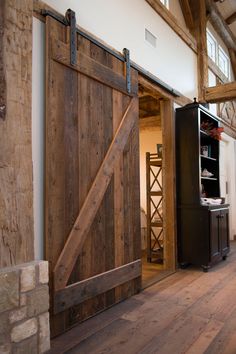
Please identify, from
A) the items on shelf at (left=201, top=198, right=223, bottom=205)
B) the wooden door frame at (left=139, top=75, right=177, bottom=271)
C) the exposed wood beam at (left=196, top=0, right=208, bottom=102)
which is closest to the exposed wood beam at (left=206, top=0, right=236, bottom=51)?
the exposed wood beam at (left=196, top=0, right=208, bottom=102)

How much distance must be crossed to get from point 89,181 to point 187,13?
3963mm

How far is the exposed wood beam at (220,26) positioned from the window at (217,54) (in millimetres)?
196

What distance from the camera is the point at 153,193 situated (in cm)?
476

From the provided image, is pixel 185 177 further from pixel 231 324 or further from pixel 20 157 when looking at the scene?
pixel 20 157

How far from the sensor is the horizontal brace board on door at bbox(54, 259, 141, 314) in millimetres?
2285

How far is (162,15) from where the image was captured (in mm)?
4125

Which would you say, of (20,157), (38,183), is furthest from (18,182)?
(38,183)

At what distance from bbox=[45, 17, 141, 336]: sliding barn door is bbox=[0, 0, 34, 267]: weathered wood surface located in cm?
25

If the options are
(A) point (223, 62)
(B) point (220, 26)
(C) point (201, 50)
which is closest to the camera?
(C) point (201, 50)

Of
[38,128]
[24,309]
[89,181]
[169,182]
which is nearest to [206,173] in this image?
[169,182]

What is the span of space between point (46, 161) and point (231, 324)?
6.41 feet

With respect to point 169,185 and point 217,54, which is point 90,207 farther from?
point 217,54

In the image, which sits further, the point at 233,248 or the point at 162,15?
the point at 233,248

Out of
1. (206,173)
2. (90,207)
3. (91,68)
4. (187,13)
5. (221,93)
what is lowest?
(90,207)
